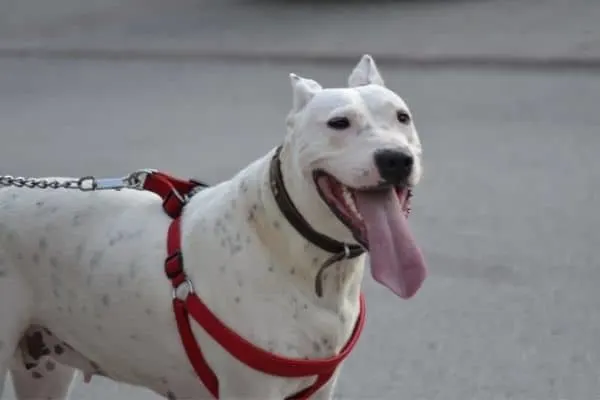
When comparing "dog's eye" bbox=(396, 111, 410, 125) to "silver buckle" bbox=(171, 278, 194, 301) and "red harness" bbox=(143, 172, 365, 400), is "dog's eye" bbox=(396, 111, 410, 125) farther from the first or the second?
"silver buckle" bbox=(171, 278, 194, 301)

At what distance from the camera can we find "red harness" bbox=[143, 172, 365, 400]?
305cm

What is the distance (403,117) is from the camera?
119 inches

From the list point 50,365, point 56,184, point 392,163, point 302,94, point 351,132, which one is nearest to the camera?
point 392,163

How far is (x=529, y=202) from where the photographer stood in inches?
260

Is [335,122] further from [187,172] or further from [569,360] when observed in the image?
[187,172]

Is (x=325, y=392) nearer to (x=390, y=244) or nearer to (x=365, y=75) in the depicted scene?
(x=390, y=244)

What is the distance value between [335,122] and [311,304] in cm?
48

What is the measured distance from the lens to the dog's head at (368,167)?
113 inches

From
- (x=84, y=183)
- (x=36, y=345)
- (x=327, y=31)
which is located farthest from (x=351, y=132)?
(x=327, y=31)

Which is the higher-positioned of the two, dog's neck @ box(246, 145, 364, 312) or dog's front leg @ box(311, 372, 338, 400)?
dog's neck @ box(246, 145, 364, 312)

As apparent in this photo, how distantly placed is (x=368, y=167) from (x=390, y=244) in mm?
199

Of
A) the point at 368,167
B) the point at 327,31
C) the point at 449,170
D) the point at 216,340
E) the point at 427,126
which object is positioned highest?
the point at 368,167

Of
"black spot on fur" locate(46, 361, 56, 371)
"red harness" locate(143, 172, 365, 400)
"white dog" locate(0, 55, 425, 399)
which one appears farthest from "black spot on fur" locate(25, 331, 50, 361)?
"red harness" locate(143, 172, 365, 400)

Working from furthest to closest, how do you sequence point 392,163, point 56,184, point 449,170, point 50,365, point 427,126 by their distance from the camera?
1. point 427,126
2. point 449,170
3. point 50,365
4. point 56,184
5. point 392,163
